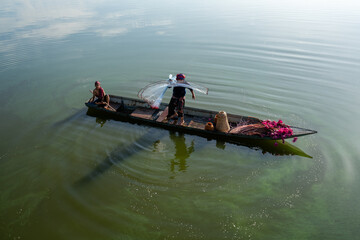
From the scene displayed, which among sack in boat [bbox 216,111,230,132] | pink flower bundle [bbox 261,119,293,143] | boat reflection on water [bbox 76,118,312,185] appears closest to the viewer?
pink flower bundle [bbox 261,119,293,143]

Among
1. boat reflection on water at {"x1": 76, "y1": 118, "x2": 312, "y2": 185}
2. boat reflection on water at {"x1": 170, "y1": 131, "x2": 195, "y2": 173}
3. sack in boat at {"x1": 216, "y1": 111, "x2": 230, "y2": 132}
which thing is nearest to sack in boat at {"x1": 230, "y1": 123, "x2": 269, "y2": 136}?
sack in boat at {"x1": 216, "y1": 111, "x2": 230, "y2": 132}

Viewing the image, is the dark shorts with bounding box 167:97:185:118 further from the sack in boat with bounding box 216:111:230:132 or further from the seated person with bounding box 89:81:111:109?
the seated person with bounding box 89:81:111:109

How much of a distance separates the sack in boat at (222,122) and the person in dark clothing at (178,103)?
1431 mm

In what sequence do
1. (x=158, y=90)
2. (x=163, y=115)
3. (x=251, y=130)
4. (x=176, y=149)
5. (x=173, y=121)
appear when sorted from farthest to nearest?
(x=163, y=115), (x=173, y=121), (x=158, y=90), (x=176, y=149), (x=251, y=130)

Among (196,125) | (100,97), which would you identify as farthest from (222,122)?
(100,97)

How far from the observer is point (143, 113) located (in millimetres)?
9469

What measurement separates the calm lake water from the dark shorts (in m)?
0.77

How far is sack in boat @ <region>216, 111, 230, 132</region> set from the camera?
7.76 metres

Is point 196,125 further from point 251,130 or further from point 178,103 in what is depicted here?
point 251,130

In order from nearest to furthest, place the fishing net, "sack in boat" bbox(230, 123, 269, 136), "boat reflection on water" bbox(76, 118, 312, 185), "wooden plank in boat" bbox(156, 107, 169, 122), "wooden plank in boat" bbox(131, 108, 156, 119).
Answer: "boat reflection on water" bbox(76, 118, 312, 185)
"sack in boat" bbox(230, 123, 269, 136)
the fishing net
"wooden plank in boat" bbox(156, 107, 169, 122)
"wooden plank in boat" bbox(131, 108, 156, 119)

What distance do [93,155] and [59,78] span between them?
7.61 metres

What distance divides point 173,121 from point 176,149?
1.20m

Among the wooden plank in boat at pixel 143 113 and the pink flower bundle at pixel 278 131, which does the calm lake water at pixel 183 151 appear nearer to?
the wooden plank in boat at pixel 143 113

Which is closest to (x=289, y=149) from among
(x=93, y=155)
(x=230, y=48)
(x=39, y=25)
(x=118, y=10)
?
(x=93, y=155)
